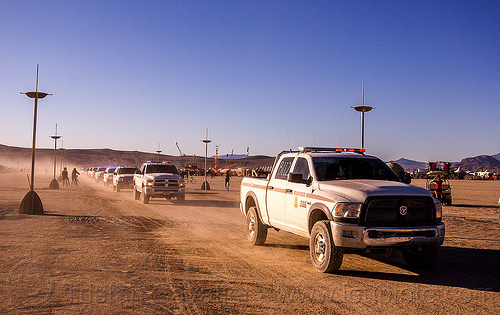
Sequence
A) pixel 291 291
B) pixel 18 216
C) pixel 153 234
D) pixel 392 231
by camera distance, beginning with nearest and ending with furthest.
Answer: pixel 291 291 < pixel 392 231 < pixel 153 234 < pixel 18 216

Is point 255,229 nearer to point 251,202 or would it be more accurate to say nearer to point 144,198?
point 251,202

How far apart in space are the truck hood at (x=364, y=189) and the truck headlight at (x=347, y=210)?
0.10m

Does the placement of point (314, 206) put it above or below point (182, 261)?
above

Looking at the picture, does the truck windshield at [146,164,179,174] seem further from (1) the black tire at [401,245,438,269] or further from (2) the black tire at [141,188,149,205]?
(1) the black tire at [401,245,438,269]

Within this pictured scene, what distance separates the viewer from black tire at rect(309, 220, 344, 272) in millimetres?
7504

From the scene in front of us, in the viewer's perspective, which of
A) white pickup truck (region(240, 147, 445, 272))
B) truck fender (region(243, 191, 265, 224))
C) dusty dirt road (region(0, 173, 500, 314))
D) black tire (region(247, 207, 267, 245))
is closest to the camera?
dusty dirt road (region(0, 173, 500, 314))

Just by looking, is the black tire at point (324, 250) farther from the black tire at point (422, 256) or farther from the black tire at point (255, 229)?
the black tire at point (255, 229)

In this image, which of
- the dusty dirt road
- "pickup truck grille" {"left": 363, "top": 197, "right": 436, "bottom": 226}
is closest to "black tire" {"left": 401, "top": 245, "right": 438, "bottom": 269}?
the dusty dirt road

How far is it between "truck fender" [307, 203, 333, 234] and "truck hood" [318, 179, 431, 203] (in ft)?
0.92

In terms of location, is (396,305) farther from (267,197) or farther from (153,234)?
(153,234)

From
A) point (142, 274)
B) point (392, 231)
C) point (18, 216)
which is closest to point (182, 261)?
point (142, 274)

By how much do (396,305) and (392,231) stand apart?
1605 mm

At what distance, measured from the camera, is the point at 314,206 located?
26.5 ft

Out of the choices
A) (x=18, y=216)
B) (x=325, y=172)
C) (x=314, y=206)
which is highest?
(x=325, y=172)
